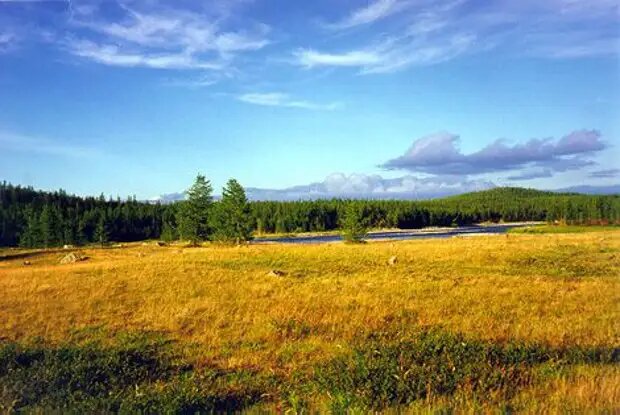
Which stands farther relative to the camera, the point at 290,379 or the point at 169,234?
the point at 169,234

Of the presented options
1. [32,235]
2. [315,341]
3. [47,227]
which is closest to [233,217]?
[47,227]

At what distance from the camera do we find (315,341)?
40.7 feet

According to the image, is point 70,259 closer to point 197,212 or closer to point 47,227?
point 197,212

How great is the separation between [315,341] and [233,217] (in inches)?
2217

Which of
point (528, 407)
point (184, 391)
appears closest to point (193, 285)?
point (184, 391)

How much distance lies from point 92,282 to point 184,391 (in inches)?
→ 699

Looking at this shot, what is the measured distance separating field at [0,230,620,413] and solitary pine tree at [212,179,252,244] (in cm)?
4072

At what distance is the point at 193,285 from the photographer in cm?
2262

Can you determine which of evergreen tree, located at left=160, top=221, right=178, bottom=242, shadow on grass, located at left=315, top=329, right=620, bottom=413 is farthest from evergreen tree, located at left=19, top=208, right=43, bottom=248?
shadow on grass, located at left=315, top=329, right=620, bottom=413

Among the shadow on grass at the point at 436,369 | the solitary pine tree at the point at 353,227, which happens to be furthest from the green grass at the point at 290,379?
the solitary pine tree at the point at 353,227

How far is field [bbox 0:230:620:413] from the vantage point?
7508 millimetres

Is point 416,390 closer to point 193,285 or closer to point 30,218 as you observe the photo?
point 193,285

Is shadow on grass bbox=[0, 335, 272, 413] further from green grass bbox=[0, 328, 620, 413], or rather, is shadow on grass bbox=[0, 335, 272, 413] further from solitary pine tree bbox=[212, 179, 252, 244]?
solitary pine tree bbox=[212, 179, 252, 244]

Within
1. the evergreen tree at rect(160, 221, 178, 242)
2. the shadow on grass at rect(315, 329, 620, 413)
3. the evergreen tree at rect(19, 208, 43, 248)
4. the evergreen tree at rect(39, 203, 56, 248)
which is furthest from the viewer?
the evergreen tree at rect(160, 221, 178, 242)
